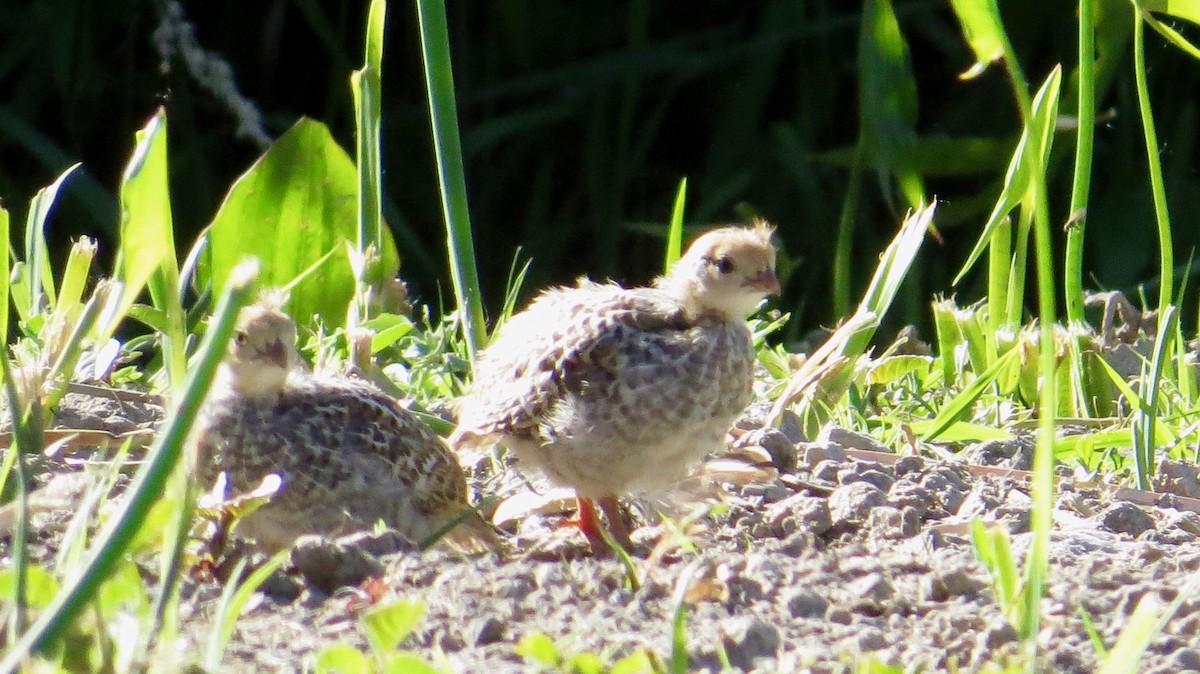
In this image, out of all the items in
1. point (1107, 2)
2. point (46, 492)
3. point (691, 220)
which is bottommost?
point (691, 220)

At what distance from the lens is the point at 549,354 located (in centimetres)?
313

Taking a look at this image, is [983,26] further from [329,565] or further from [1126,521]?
[329,565]

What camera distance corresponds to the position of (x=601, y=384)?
3.07 metres

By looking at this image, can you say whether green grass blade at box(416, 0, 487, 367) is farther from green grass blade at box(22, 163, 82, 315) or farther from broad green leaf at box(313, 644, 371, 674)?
broad green leaf at box(313, 644, 371, 674)

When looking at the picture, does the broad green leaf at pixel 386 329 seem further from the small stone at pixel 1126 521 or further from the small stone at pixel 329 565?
the small stone at pixel 1126 521

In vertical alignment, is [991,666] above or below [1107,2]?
below

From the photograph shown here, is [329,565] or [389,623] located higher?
[389,623]

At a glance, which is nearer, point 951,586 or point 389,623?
point 389,623

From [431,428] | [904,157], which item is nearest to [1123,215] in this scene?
[904,157]

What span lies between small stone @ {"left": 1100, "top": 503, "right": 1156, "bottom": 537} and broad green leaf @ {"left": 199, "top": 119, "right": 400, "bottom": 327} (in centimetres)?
206

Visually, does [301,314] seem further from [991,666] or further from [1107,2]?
[991,666]

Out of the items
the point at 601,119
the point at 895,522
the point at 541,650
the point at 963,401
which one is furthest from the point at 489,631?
the point at 601,119

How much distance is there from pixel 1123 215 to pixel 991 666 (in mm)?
4148

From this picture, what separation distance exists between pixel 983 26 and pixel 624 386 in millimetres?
1033
